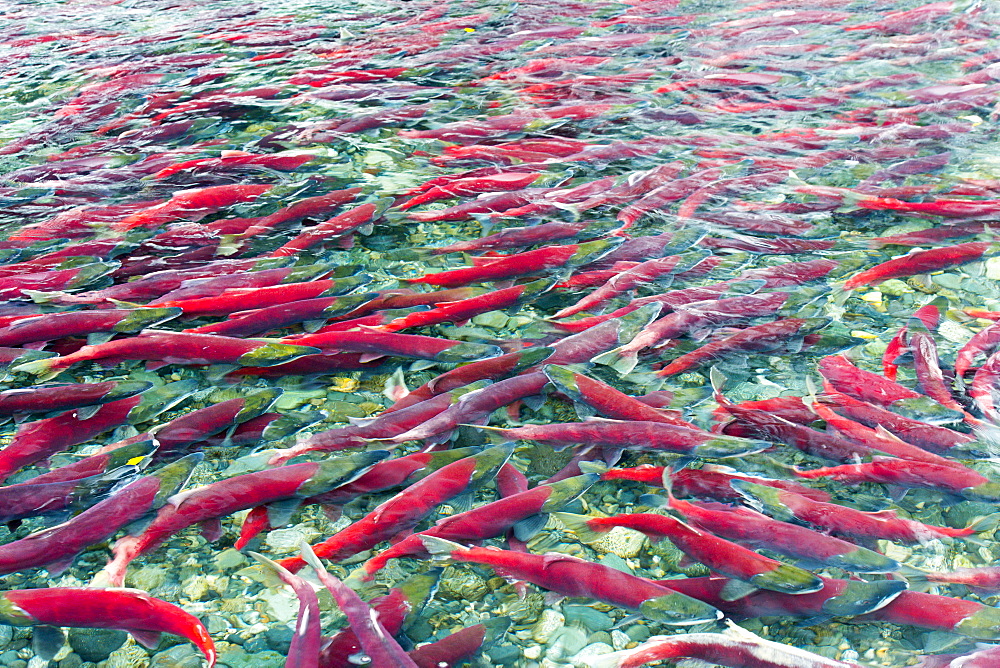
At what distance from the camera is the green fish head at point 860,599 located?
1.92m

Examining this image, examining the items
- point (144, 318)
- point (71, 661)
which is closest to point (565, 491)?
point (71, 661)

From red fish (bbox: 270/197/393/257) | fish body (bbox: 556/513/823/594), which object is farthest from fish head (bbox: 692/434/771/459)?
red fish (bbox: 270/197/393/257)

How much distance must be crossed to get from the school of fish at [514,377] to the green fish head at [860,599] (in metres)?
0.01

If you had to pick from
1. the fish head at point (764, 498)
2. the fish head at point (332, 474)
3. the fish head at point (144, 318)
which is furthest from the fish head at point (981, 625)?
the fish head at point (144, 318)

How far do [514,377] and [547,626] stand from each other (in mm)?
1004

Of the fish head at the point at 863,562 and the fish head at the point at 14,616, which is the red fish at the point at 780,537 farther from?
the fish head at the point at 14,616

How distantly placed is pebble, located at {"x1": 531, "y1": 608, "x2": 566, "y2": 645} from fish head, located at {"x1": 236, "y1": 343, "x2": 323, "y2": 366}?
1.41 metres

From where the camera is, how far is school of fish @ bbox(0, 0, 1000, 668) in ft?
6.62

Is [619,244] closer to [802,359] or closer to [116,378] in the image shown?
[802,359]

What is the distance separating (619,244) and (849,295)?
1066 mm

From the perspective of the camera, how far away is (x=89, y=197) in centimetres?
468

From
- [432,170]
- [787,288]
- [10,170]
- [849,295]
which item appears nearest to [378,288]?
[432,170]

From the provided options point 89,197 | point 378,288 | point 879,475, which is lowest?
point 879,475

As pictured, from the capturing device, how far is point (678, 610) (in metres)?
1.94
